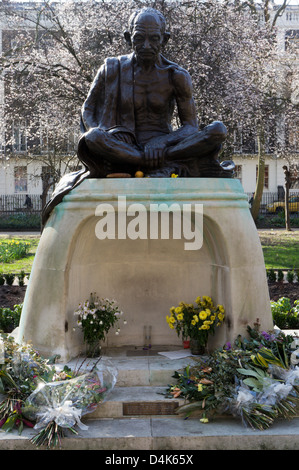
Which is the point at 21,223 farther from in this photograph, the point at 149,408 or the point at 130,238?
the point at 149,408

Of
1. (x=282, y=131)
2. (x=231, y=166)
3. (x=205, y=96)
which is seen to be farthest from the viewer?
→ (x=282, y=131)

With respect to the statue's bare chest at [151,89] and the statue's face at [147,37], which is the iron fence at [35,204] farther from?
the statue's face at [147,37]

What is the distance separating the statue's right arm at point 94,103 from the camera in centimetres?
627

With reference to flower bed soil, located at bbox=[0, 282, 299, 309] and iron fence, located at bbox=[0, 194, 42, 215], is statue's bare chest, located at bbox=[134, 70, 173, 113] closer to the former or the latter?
flower bed soil, located at bbox=[0, 282, 299, 309]

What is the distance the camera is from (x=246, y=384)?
4707 millimetres

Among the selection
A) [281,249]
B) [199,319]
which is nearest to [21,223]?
[281,249]

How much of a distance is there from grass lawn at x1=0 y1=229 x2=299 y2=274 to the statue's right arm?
7.57 meters

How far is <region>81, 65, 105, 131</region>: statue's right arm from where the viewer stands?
247 inches

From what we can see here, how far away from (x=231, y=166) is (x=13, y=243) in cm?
1260

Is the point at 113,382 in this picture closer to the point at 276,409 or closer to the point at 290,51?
the point at 276,409

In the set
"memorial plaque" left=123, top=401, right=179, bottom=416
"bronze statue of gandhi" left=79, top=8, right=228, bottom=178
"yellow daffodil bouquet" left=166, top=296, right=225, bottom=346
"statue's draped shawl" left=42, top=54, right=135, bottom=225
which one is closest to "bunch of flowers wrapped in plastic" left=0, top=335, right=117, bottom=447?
"memorial plaque" left=123, top=401, right=179, bottom=416

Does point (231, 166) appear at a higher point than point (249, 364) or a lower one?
higher

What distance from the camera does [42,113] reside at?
19.2m

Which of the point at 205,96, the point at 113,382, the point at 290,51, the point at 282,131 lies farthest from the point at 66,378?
the point at 290,51
